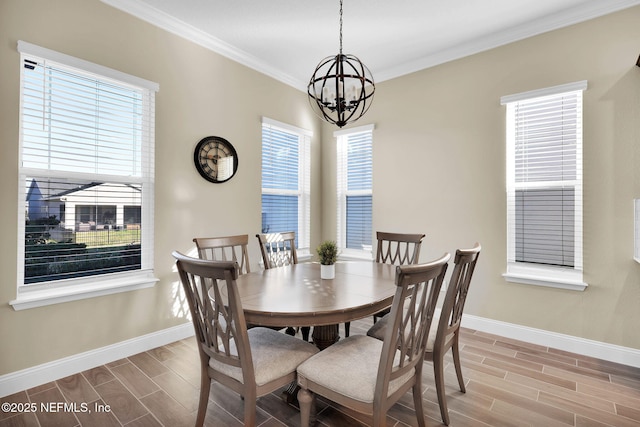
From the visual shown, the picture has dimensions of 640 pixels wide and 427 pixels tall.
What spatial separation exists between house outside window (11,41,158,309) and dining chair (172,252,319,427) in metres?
1.49

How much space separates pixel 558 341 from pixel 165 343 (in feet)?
12.2

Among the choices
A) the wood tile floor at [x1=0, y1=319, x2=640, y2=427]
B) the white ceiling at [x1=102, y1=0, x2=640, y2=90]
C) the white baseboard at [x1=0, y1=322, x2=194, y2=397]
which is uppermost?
the white ceiling at [x1=102, y1=0, x2=640, y2=90]

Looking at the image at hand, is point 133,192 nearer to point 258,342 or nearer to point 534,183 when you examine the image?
point 258,342

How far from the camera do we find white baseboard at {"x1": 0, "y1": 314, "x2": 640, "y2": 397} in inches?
88.2

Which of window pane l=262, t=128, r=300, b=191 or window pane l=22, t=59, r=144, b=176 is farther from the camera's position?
window pane l=262, t=128, r=300, b=191

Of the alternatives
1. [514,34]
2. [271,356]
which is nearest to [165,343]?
[271,356]

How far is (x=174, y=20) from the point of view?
2.99m

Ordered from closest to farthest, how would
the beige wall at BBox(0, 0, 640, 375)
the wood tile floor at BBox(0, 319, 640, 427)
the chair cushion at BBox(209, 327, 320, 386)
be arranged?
the chair cushion at BBox(209, 327, 320, 386), the wood tile floor at BBox(0, 319, 640, 427), the beige wall at BBox(0, 0, 640, 375)

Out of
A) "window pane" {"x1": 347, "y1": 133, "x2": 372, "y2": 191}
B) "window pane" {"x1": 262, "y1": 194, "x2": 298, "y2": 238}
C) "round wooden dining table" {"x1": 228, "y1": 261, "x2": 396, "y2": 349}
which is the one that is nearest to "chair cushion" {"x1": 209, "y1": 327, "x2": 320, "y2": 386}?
"round wooden dining table" {"x1": 228, "y1": 261, "x2": 396, "y2": 349}

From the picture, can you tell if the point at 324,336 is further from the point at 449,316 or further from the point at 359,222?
the point at 359,222

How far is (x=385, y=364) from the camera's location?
1.41m

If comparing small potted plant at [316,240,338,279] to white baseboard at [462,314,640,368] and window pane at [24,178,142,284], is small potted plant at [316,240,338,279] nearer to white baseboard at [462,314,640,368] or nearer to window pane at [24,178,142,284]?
window pane at [24,178,142,284]

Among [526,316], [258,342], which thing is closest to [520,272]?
[526,316]

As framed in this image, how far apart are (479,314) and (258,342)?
262cm
